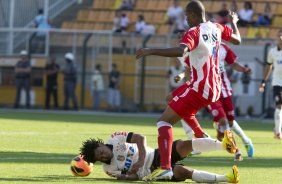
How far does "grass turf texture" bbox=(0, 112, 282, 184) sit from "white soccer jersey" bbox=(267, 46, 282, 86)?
53.2 inches

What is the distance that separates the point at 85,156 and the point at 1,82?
24.7 metres

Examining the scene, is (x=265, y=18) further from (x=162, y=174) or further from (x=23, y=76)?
(x=162, y=174)

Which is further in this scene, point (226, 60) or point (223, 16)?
point (223, 16)

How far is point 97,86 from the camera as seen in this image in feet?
113

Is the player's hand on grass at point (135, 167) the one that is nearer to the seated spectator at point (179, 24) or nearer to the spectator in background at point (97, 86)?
the spectator in background at point (97, 86)

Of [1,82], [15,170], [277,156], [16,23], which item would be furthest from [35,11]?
[15,170]

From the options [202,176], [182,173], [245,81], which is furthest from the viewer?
[245,81]

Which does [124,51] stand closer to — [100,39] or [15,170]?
[100,39]

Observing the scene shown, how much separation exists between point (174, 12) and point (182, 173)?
2468 centimetres

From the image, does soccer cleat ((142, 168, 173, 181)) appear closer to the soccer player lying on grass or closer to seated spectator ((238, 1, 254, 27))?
the soccer player lying on grass

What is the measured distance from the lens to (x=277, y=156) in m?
16.4

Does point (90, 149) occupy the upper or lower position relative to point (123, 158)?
upper

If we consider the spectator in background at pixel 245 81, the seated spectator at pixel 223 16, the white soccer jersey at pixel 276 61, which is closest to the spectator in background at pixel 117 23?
the seated spectator at pixel 223 16

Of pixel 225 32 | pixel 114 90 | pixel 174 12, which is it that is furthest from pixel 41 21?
pixel 225 32
